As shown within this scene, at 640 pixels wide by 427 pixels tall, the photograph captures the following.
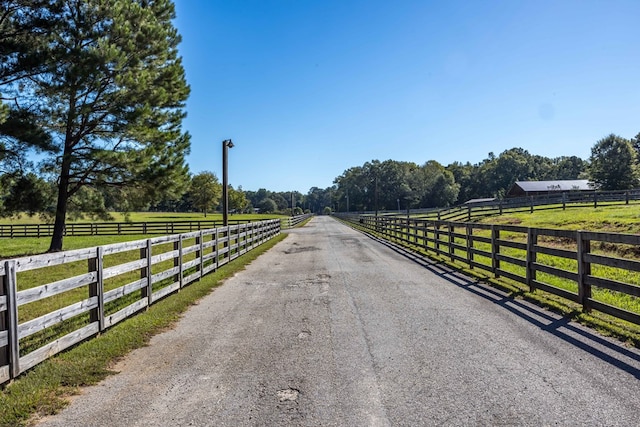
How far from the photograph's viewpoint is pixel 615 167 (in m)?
59.8

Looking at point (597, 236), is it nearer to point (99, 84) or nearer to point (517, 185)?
point (99, 84)

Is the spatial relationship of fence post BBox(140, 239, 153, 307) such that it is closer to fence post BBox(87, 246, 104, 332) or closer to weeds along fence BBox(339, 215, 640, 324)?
fence post BBox(87, 246, 104, 332)

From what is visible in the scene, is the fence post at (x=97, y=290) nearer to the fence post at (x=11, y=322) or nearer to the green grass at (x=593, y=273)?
the fence post at (x=11, y=322)

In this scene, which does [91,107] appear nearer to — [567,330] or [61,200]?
[61,200]

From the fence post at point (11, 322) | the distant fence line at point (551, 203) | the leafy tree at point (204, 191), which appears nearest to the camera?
the fence post at point (11, 322)

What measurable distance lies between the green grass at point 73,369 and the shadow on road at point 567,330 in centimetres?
495

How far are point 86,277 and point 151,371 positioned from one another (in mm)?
1680

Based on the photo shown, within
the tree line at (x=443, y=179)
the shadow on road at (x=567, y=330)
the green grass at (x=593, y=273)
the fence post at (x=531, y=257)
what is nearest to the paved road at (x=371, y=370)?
the shadow on road at (x=567, y=330)

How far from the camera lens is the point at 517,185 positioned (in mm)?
71188

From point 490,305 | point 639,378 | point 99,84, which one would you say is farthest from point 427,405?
point 99,84

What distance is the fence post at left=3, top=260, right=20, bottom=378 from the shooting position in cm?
377

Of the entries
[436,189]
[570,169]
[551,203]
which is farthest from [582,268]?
[570,169]

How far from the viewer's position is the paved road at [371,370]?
310cm

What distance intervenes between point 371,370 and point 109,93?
1670 centimetres
